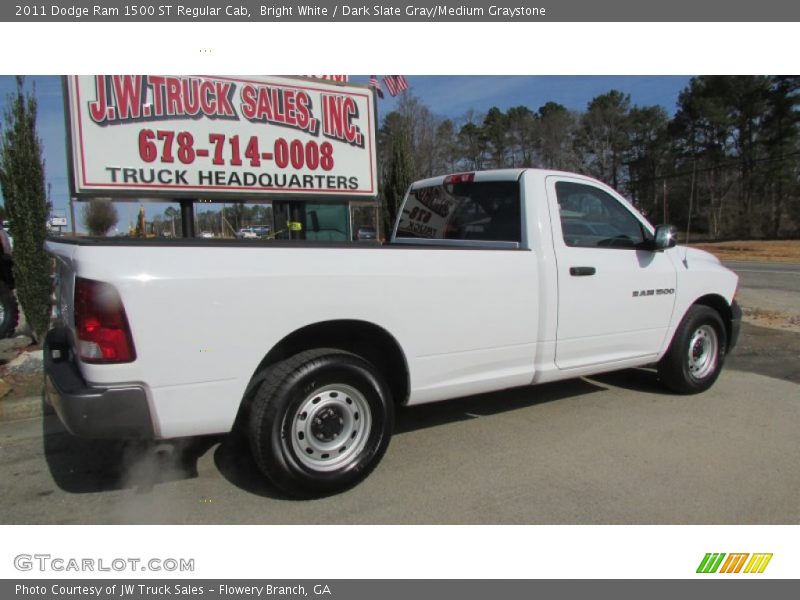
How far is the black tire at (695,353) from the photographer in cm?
503

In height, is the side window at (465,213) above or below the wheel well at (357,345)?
above

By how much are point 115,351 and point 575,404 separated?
3692 mm

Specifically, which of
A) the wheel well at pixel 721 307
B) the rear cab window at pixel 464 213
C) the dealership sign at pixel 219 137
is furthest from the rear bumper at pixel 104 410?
the dealership sign at pixel 219 137

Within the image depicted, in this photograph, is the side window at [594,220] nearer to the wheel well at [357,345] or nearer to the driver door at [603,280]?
the driver door at [603,280]

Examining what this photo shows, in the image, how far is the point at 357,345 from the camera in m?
3.63

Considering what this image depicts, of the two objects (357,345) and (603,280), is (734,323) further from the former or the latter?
(357,345)

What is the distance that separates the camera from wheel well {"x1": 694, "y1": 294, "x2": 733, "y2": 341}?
209 inches

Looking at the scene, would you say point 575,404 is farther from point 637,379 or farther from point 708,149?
point 708,149

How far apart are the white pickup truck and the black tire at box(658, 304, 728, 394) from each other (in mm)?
35

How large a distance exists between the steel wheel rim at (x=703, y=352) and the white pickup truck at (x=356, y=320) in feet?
0.61

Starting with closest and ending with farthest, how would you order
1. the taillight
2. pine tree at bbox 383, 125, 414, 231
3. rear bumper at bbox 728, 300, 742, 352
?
the taillight
rear bumper at bbox 728, 300, 742, 352
pine tree at bbox 383, 125, 414, 231

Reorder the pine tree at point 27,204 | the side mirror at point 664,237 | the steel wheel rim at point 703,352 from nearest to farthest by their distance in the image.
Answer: the side mirror at point 664,237, the steel wheel rim at point 703,352, the pine tree at point 27,204

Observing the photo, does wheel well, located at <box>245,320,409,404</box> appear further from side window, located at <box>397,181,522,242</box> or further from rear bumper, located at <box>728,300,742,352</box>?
rear bumper, located at <box>728,300,742,352</box>

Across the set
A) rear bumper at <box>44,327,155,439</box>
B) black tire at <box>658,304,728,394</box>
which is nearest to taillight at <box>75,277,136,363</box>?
rear bumper at <box>44,327,155,439</box>
